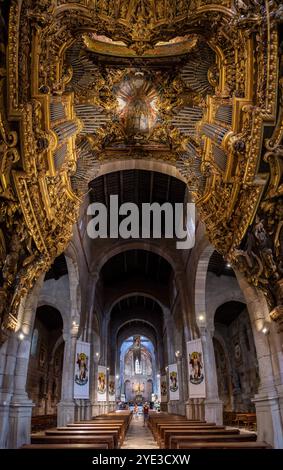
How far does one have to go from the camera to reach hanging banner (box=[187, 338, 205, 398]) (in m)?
15.3

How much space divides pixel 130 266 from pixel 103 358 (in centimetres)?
730

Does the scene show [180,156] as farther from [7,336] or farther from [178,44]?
[7,336]

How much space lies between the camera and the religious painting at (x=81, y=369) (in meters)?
15.5

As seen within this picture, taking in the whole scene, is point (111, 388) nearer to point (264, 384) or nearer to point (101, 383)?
point (101, 383)

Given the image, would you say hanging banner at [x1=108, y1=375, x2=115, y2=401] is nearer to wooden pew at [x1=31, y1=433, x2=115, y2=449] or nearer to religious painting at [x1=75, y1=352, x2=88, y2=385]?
religious painting at [x1=75, y1=352, x2=88, y2=385]

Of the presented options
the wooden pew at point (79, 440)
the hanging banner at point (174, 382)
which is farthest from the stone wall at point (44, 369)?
the wooden pew at point (79, 440)

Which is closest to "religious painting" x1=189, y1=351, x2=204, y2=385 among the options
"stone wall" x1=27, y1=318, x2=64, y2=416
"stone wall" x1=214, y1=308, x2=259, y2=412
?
"stone wall" x1=214, y1=308, x2=259, y2=412

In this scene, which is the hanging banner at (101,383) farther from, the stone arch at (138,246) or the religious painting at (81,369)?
the religious painting at (81,369)

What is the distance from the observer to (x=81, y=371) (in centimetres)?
1561

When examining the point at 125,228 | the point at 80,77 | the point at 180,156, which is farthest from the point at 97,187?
the point at 80,77

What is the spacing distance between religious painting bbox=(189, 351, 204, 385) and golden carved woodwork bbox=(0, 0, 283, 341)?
27.5ft

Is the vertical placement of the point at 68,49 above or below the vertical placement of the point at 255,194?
above

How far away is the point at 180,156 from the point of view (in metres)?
11.0

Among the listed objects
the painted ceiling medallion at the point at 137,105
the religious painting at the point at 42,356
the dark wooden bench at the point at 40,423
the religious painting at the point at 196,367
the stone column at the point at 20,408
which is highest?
the painted ceiling medallion at the point at 137,105
